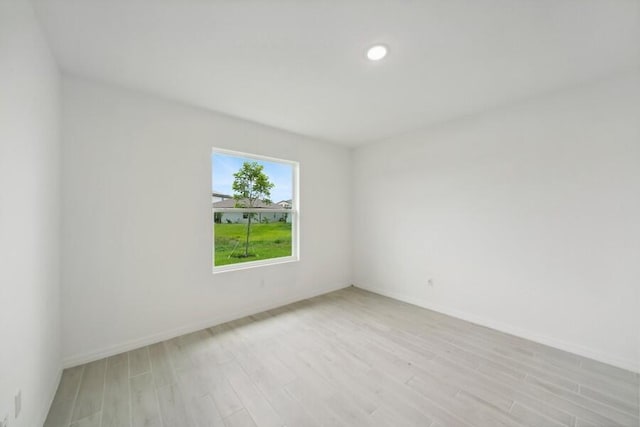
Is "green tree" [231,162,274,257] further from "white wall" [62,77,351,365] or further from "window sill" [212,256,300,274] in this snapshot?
"white wall" [62,77,351,365]

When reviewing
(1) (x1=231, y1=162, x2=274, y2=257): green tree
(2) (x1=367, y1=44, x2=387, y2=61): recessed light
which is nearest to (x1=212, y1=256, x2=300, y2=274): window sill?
(1) (x1=231, y1=162, x2=274, y2=257): green tree

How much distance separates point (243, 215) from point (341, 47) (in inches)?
91.4

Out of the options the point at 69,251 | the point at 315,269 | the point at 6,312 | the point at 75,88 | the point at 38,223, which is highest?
the point at 75,88

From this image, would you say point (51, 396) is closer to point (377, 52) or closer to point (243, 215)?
point (243, 215)

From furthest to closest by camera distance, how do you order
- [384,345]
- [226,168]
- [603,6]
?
[226,168], [384,345], [603,6]

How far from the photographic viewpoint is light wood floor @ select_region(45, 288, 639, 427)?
5.20 feet

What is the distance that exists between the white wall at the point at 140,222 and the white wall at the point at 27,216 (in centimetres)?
21

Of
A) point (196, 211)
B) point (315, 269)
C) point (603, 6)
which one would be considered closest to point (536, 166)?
point (603, 6)

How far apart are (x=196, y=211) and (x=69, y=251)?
108 centimetres

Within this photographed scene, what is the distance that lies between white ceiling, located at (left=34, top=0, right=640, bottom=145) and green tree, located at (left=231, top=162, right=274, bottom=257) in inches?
35.9

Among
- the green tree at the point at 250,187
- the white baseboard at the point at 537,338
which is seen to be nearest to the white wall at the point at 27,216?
the green tree at the point at 250,187

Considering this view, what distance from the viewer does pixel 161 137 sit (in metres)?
2.54

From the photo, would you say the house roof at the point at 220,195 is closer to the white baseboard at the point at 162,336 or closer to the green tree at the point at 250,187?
the green tree at the point at 250,187

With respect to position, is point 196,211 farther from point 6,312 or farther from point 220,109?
point 6,312
